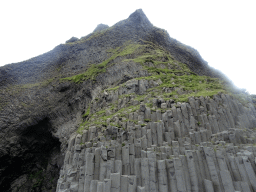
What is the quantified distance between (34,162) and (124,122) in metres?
24.5

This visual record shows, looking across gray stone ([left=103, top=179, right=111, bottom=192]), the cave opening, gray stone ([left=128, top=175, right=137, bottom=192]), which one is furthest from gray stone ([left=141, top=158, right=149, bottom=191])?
the cave opening

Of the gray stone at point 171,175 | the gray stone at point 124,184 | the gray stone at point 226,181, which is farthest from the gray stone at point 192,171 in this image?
the gray stone at point 124,184

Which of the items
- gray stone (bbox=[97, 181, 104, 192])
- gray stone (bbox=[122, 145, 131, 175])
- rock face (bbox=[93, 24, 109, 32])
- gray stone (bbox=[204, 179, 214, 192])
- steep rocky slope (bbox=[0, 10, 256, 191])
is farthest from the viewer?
rock face (bbox=[93, 24, 109, 32])

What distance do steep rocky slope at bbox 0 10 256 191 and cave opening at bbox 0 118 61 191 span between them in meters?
0.16

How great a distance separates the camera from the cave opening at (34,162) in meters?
27.4

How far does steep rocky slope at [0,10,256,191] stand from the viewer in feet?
31.6

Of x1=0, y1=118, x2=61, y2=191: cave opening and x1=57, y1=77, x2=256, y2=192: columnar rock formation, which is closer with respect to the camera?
x1=57, y1=77, x2=256, y2=192: columnar rock formation

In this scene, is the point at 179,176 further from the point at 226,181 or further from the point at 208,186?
the point at 226,181

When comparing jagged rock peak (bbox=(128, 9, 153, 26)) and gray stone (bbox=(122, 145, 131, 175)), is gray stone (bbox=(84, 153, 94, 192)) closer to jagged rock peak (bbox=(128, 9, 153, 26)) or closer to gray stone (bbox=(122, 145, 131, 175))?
gray stone (bbox=(122, 145, 131, 175))

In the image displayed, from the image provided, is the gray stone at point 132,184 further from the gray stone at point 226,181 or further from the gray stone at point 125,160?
the gray stone at point 226,181

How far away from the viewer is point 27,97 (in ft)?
103

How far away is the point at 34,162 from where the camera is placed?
29812 millimetres

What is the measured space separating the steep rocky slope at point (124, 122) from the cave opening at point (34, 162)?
16 centimetres

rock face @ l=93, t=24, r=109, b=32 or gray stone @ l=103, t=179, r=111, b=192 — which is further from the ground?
rock face @ l=93, t=24, r=109, b=32
